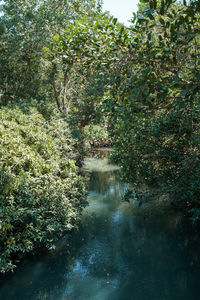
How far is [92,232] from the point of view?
9336 millimetres

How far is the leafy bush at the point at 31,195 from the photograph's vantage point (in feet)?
21.0

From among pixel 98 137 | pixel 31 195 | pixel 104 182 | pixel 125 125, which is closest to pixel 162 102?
pixel 125 125

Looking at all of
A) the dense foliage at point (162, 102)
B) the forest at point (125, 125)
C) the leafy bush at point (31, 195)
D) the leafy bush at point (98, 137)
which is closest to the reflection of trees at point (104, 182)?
the forest at point (125, 125)

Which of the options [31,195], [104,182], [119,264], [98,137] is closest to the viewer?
[31,195]

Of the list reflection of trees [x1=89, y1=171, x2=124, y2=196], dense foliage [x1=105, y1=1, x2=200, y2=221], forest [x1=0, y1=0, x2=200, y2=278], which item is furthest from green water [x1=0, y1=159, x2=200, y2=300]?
reflection of trees [x1=89, y1=171, x2=124, y2=196]

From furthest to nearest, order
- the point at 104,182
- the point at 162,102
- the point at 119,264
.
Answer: the point at 104,182
the point at 119,264
the point at 162,102

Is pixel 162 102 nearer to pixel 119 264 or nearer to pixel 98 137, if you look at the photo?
pixel 119 264

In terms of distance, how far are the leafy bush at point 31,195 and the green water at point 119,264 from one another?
0.61 meters

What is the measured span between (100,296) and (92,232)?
329cm

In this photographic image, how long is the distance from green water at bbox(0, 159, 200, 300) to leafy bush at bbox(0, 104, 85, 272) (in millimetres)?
606

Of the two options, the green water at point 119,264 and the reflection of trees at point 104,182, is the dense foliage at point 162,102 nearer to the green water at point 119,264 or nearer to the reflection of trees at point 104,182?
the green water at point 119,264

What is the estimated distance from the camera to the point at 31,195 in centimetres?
700

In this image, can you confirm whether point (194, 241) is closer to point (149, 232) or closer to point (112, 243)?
point (149, 232)

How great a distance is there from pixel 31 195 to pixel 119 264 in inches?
118
